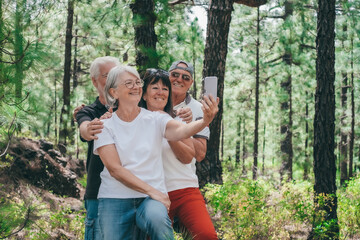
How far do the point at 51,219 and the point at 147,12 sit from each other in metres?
3.31

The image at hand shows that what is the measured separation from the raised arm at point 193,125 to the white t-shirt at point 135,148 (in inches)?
2.1

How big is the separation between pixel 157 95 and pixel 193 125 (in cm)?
51

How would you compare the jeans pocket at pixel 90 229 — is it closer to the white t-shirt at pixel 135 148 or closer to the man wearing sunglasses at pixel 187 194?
the white t-shirt at pixel 135 148

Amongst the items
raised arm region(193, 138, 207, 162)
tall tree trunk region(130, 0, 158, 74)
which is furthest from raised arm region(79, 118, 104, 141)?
tall tree trunk region(130, 0, 158, 74)

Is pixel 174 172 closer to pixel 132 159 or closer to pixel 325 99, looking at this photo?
pixel 132 159

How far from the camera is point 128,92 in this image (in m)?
2.25

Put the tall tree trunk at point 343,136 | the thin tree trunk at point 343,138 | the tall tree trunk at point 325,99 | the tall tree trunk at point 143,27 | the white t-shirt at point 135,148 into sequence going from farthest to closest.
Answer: the thin tree trunk at point 343,138 → the tall tree trunk at point 343,136 → the tall tree trunk at point 325,99 → the tall tree trunk at point 143,27 → the white t-shirt at point 135,148

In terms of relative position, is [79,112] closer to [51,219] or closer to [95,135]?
[95,135]

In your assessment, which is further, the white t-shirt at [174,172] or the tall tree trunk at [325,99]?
the tall tree trunk at [325,99]

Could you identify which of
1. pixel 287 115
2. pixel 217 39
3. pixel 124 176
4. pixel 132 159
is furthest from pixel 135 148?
Answer: pixel 287 115

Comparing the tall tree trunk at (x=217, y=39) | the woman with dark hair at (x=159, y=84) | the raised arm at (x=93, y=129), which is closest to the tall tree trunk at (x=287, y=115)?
→ the tall tree trunk at (x=217, y=39)

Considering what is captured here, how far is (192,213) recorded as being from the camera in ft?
8.09

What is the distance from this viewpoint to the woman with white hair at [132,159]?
2.05 metres

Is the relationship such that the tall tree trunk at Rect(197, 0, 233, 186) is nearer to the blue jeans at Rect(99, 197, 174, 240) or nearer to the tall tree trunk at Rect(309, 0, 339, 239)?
the tall tree trunk at Rect(309, 0, 339, 239)
